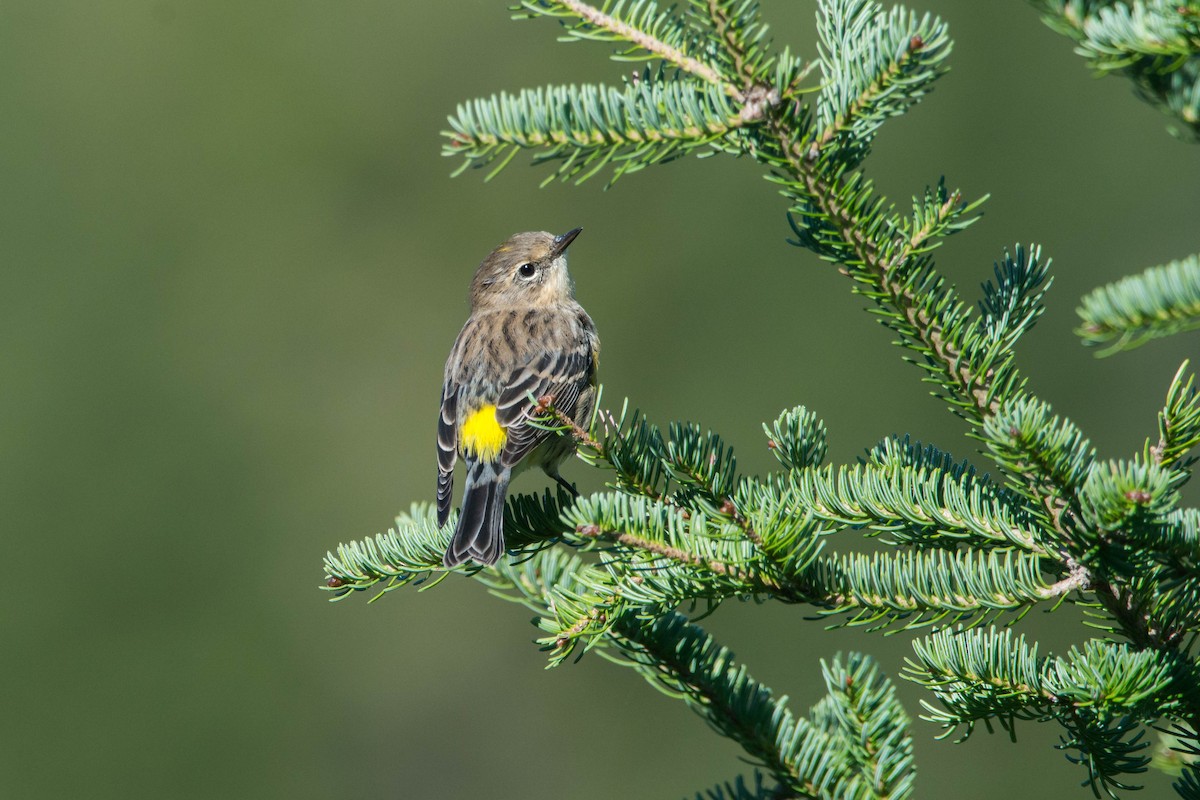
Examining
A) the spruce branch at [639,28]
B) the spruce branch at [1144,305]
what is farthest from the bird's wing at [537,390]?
the spruce branch at [1144,305]

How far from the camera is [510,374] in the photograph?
15.8ft

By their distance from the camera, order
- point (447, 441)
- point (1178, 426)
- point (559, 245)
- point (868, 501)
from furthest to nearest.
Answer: point (559, 245) < point (447, 441) < point (868, 501) < point (1178, 426)

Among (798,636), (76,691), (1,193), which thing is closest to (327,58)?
(1,193)

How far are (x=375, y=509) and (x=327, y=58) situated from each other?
4.89m

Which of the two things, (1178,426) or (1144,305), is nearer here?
(1144,305)

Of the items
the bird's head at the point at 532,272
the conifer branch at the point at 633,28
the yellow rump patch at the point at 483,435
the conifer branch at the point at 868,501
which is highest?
the bird's head at the point at 532,272

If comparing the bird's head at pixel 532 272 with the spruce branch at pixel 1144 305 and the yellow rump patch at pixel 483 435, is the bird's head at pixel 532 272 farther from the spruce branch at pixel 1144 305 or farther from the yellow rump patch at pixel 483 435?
the spruce branch at pixel 1144 305

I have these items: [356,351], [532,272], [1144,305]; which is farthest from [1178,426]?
[356,351]

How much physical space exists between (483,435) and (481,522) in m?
1.32

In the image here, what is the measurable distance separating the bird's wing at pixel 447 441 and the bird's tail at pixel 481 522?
0.21m

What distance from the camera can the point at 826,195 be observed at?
6.15ft

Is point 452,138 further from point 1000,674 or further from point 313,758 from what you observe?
point 313,758

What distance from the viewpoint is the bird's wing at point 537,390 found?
4.29 meters

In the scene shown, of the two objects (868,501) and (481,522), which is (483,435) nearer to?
(481,522)
